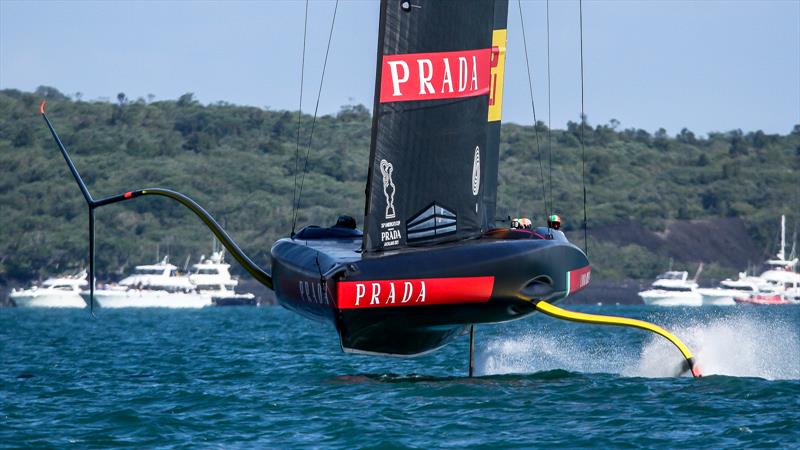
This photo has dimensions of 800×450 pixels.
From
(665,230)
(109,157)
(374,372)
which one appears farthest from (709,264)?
(374,372)

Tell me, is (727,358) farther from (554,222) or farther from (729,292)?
(729,292)

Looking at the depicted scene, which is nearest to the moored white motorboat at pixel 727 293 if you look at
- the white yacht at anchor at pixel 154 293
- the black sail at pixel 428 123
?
the white yacht at anchor at pixel 154 293

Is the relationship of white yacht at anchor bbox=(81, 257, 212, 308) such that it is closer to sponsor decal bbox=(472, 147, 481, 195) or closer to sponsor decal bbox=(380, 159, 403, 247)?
sponsor decal bbox=(472, 147, 481, 195)

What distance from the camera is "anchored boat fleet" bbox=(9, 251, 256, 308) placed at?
82.1 meters

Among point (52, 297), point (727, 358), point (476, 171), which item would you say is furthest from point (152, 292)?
point (476, 171)

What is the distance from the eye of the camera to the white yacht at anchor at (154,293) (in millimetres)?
81625

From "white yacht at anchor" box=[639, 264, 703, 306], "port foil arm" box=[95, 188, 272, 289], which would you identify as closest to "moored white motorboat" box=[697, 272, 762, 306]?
"white yacht at anchor" box=[639, 264, 703, 306]

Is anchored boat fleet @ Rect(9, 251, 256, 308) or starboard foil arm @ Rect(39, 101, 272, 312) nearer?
starboard foil arm @ Rect(39, 101, 272, 312)

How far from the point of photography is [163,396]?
15.1 m

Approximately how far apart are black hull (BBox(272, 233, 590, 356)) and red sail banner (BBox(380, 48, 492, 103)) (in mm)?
1569

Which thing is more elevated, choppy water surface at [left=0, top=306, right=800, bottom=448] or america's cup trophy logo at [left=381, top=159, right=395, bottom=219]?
america's cup trophy logo at [left=381, top=159, right=395, bottom=219]

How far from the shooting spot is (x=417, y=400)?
14109 millimetres

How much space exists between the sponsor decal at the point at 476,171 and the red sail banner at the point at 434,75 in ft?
2.19

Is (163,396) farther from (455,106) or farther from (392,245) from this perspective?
(455,106)
